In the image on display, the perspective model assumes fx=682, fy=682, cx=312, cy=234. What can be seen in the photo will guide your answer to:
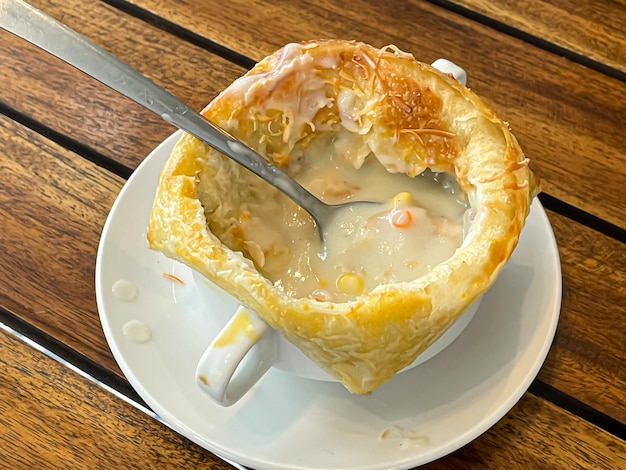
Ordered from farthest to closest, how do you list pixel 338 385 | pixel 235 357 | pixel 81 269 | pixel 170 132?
pixel 170 132 < pixel 81 269 < pixel 338 385 < pixel 235 357

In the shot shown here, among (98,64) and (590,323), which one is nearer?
(98,64)

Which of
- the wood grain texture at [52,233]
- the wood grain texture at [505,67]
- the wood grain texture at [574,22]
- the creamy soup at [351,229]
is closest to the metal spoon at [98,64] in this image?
the creamy soup at [351,229]

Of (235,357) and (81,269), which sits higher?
(235,357)

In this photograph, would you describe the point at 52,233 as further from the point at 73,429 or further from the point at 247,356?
the point at 247,356

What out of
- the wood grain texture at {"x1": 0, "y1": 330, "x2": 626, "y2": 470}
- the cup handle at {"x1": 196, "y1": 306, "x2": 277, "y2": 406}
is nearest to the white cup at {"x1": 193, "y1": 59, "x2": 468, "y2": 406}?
the cup handle at {"x1": 196, "y1": 306, "x2": 277, "y2": 406}

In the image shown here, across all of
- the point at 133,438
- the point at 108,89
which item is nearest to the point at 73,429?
the point at 133,438

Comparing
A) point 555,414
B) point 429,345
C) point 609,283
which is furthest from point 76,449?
point 609,283

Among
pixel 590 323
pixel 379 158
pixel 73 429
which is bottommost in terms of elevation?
pixel 73 429

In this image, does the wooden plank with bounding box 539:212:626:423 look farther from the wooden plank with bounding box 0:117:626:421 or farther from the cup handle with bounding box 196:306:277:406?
the cup handle with bounding box 196:306:277:406
